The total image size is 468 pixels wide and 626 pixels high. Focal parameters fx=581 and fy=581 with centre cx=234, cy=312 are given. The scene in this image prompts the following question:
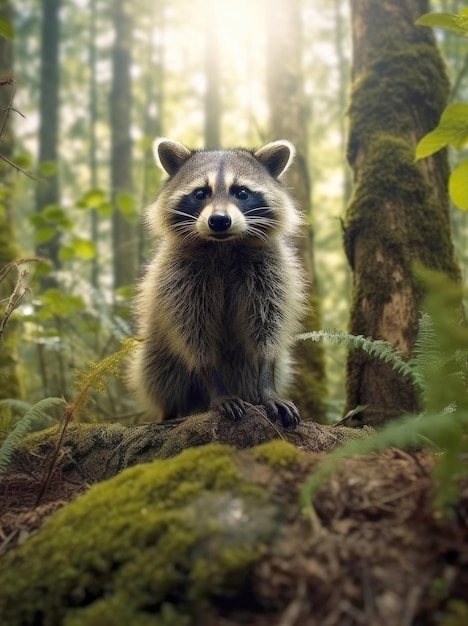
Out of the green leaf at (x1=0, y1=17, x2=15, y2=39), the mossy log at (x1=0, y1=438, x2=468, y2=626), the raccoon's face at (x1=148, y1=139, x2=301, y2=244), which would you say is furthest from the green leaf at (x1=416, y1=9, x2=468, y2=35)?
the green leaf at (x1=0, y1=17, x2=15, y2=39)

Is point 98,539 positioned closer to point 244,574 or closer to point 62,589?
point 62,589

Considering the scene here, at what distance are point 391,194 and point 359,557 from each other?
12.6 ft

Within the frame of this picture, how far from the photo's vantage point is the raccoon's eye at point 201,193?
4768mm

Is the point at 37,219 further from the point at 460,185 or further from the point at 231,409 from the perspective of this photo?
the point at 460,185

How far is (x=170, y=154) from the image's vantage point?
17.4 ft

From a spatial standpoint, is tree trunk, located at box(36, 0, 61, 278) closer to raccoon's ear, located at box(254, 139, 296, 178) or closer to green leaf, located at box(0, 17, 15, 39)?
raccoon's ear, located at box(254, 139, 296, 178)

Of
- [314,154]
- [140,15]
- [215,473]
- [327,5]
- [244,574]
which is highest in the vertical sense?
[327,5]

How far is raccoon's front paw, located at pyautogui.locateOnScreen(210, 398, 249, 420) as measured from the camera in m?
3.88

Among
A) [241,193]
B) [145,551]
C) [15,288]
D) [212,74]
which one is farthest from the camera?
[212,74]

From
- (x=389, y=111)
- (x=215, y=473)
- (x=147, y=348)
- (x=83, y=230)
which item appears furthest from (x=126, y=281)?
(x=83, y=230)

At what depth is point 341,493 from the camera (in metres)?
2.35

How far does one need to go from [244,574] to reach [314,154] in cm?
2261

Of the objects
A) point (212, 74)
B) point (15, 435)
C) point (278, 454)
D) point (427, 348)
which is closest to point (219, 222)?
point (427, 348)

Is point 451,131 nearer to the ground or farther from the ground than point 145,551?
farther from the ground
